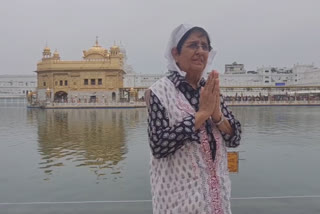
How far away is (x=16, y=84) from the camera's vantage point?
80312 millimetres

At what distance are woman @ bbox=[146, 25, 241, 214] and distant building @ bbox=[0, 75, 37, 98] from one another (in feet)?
273

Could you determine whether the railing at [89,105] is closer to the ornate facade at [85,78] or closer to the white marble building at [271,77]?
the ornate facade at [85,78]

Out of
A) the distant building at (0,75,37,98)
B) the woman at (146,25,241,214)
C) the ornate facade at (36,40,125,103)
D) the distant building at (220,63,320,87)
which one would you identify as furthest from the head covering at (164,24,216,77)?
the distant building at (0,75,37,98)

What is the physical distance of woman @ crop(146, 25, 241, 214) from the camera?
1.64 meters

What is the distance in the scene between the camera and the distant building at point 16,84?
261ft

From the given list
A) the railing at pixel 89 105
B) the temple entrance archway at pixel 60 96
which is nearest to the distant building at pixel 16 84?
the temple entrance archway at pixel 60 96

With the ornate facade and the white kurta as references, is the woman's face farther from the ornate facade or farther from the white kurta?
the ornate facade

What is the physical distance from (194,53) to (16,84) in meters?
84.9

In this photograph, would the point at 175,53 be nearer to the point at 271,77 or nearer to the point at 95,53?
the point at 95,53

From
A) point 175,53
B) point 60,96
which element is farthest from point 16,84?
point 175,53

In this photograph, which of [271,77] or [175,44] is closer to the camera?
[175,44]

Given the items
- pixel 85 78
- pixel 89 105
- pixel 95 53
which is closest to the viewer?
pixel 89 105

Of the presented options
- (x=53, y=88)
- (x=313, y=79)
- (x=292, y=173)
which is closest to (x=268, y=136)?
(x=292, y=173)

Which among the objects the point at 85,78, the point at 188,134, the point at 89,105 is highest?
the point at 85,78
